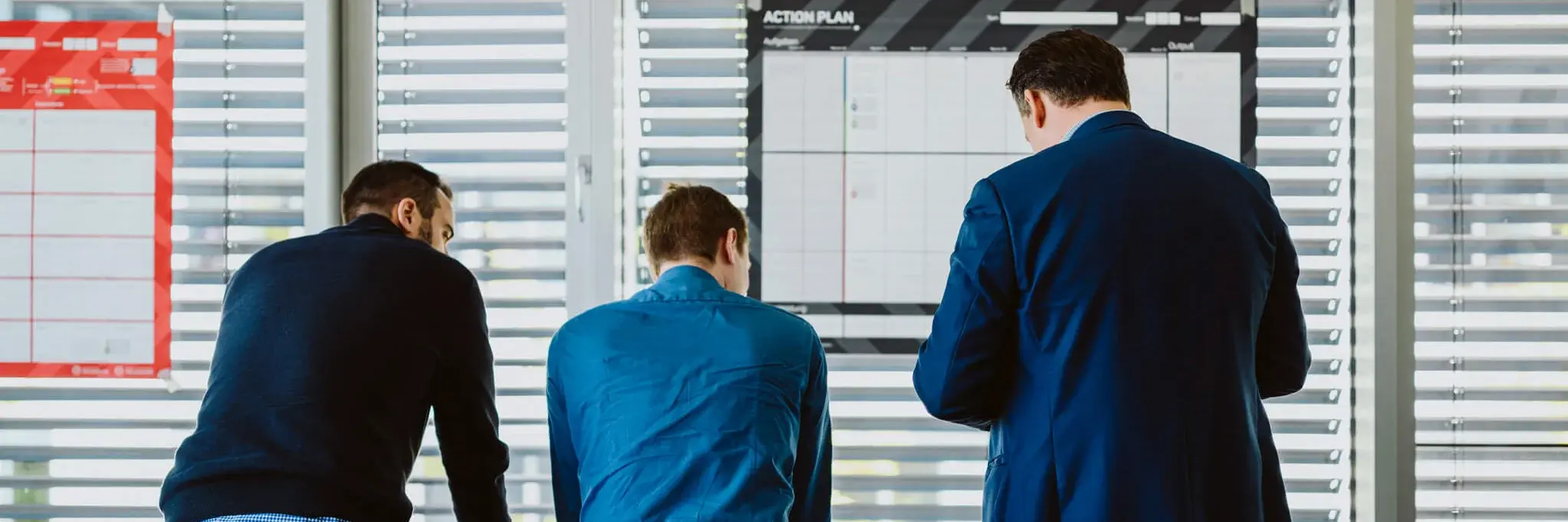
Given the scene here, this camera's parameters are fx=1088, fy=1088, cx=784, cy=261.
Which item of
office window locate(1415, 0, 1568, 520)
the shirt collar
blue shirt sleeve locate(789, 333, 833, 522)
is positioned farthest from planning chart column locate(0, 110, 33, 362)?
office window locate(1415, 0, 1568, 520)

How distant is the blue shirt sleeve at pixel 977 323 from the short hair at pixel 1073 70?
20 cm

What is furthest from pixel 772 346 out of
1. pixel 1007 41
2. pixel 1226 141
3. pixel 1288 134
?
pixel 1288 134

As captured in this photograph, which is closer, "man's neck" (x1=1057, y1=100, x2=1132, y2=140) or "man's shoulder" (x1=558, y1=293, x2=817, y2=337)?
"man's neck" (x1=1057, y1=100, x2=1132, y2=140)

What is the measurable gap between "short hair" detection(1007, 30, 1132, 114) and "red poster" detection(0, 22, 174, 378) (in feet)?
6.71

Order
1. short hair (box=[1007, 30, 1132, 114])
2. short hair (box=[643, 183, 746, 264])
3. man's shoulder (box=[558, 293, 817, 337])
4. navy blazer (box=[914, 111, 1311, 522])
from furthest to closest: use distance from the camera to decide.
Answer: short hair (box=[643, 183, 746, 264]) → man's shoulder (box=[558, 293, 817, 337]) → short hair (box=[1007, 30, 1132, 114]) → navy blazer (box=[914, 111, 1311, 522])

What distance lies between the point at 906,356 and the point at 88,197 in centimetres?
197

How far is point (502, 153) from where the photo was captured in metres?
2.61

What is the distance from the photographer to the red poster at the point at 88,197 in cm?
256

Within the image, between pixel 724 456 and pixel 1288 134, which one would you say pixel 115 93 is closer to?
pixel 724 456

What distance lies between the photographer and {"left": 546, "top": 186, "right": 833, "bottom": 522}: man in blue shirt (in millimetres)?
1653

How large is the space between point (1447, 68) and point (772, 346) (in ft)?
6.26

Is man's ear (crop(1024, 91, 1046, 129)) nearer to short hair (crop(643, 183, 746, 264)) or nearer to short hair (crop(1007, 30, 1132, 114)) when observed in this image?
short hair (crop(1007, 30, 1132, 114))

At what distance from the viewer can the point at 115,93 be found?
256cm

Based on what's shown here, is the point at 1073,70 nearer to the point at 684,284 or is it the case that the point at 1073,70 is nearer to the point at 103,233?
the point at 684,284
